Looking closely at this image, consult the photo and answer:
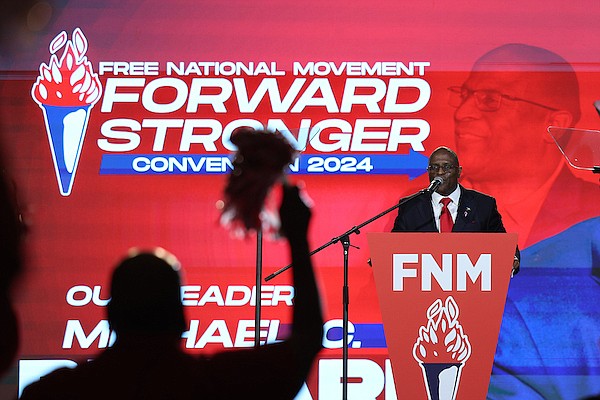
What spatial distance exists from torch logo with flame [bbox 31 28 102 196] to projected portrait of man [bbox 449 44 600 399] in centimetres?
233

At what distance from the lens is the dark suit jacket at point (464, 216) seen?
4.93m

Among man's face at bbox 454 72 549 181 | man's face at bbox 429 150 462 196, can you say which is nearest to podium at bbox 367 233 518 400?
man's face at bbox 429 150 462 196

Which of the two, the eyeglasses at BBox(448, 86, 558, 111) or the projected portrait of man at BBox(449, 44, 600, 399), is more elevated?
the eyeglasses at BBox(448, 86, 558, 111)

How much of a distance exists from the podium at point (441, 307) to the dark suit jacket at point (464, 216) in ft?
3.55

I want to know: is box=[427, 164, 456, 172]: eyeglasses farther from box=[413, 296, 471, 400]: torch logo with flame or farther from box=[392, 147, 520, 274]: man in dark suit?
box=[413, 296, 471, 400]: torch logo with flame

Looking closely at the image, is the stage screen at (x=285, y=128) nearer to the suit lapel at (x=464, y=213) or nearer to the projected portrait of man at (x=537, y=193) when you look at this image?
the projected portrait of man at (x=537, y=193)

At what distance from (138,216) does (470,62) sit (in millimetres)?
2317

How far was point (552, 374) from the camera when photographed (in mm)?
5910

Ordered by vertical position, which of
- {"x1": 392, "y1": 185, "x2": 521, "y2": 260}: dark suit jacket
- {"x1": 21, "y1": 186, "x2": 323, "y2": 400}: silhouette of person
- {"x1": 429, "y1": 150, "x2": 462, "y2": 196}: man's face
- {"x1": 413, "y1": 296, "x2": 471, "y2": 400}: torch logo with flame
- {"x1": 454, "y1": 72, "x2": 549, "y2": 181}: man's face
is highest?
{"x1": 454, "y1": 72, "x2": 549, "y2": 181}: man's face

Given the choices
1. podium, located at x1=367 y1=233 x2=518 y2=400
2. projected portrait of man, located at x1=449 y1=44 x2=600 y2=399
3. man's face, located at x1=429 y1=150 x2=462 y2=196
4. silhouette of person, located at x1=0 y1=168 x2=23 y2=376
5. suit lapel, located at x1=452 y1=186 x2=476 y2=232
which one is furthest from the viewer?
projected portrait of man, located at x1=449 y1=44 x2=600 y2=399

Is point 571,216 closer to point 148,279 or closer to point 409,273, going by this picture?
point 409,273

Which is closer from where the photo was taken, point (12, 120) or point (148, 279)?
point (148, 279)

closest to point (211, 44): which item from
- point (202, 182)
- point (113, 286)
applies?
point (202, 182)

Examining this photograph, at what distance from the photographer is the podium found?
3.82 meters
